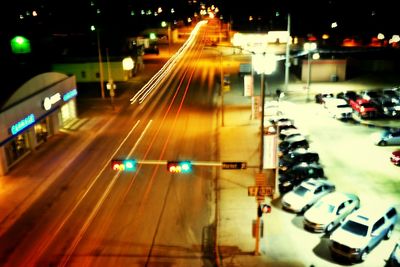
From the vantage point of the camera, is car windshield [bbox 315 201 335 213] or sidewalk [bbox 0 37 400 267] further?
car windshield [bbox 315 201 335 213]

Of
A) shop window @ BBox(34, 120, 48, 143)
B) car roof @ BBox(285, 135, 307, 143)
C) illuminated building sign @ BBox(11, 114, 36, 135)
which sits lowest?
car roof @ BBox(285, 135, 307, 143)

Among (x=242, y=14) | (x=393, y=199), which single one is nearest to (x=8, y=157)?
(x=393, y=199)

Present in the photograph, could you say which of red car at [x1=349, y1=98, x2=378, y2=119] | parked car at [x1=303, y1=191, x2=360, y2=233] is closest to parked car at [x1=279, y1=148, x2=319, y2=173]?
parked car at [x1=303, y1=191, x2=360, y2=233]

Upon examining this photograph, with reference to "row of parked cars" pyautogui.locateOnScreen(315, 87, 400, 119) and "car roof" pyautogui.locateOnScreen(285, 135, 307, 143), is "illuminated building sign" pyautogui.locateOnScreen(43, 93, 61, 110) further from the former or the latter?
"row of parked cars" pyautogui.locateOnScreen(315, 87, 400, 119)

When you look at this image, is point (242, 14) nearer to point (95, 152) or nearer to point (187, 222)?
point (95, 152)

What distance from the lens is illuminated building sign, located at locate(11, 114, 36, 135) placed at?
3038 centimetres

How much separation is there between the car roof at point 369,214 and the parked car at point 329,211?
114cm

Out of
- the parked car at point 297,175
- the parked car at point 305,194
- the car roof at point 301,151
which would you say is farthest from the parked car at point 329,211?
the car roof at point 301,151

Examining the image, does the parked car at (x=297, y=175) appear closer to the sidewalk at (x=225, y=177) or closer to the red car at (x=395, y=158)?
the sidewalk at (x=225, y=177)

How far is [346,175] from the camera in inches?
1115

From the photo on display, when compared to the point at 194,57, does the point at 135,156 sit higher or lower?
lower

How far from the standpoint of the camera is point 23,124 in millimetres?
31672

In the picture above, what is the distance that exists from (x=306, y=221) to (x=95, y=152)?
723 inches

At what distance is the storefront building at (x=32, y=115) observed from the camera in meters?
29.8
